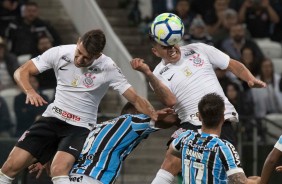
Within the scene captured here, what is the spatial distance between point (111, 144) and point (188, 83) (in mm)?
1094

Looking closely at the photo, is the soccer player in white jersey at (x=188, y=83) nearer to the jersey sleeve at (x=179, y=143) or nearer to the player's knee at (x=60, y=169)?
the player's knee at (x=60, y=169)

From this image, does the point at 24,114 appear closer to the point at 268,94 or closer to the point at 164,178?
the point at 268,94

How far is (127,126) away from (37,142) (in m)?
1.14

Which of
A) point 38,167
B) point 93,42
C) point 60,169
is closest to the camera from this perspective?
point 60,169

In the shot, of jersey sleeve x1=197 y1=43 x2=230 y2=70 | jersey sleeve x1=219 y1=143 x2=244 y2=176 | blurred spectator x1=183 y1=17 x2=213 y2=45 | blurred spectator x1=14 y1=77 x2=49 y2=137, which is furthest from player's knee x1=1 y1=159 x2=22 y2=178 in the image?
blurred spectator x1=183 y1=17 x2=213 y2=45

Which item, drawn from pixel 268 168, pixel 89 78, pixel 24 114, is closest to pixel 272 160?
pixel 268 168

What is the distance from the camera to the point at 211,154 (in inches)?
410

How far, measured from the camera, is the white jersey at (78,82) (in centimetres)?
1269

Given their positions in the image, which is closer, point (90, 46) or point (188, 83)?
point (90, 46)

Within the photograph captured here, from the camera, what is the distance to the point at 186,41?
19.0 meters

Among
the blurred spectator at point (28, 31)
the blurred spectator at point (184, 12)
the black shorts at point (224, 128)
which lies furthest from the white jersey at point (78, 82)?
the blurred spectator at point (184, 12)

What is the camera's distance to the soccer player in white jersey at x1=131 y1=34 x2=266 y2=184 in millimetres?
12516

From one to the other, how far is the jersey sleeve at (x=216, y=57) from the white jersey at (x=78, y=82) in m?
0.87

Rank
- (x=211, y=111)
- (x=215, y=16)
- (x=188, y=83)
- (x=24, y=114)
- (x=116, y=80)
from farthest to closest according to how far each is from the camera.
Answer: (x=215, y=16) < (x=24, y=114) < (x=116, y=80) < (x=188, y=83) < (x=211, y=111)
